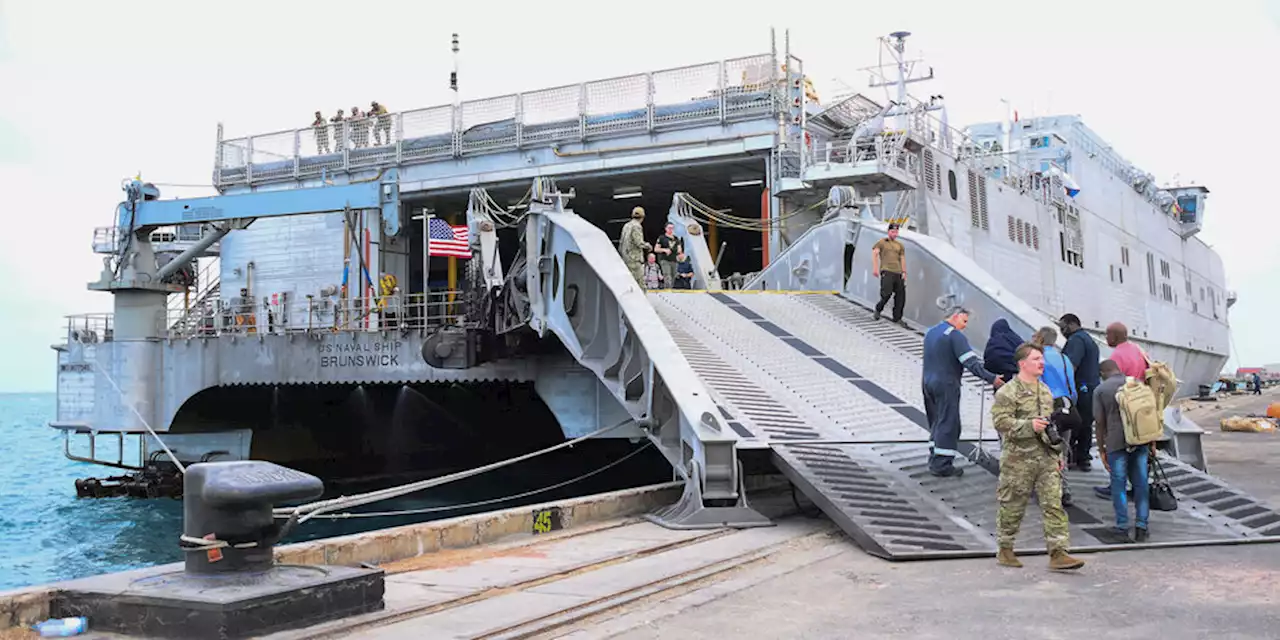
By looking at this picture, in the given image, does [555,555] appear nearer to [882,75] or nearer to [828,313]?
[828,313]

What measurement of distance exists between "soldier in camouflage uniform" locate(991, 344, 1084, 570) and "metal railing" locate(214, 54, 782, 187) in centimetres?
2250

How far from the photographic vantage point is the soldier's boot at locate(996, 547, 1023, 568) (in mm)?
7613

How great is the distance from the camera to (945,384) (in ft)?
31.6

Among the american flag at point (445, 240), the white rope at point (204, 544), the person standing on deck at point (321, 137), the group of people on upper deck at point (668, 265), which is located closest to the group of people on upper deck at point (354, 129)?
the person standing on deck at point (321, 137)

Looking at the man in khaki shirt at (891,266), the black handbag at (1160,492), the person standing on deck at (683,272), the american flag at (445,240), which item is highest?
the american flag at (445,240)

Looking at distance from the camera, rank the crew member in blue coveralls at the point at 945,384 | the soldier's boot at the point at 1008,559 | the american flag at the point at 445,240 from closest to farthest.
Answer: the soldier's boot at the point at 1008,559, the crew member in blue coveralls at the point at 945,384, the american flag at the point at 445,240

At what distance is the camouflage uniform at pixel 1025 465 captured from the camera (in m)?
7.34

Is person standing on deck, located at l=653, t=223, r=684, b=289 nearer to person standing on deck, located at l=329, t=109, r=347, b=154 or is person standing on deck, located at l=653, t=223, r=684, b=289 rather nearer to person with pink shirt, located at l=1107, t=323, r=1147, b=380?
person with pink shirt, located at l=1107, t=323, r=1147, b=380

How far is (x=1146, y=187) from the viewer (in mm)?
50188

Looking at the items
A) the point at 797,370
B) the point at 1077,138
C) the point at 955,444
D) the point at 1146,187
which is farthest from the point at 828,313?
the point at 1146,187

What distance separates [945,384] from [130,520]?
22.3 meters

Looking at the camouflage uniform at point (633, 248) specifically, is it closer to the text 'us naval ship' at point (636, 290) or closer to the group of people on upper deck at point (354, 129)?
the text 'us naval ship' at point (636, 290)

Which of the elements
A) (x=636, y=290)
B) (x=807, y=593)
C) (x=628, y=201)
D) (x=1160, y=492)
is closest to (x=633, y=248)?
(x=636, y=290)

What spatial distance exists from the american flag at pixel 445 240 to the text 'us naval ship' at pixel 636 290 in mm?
136
